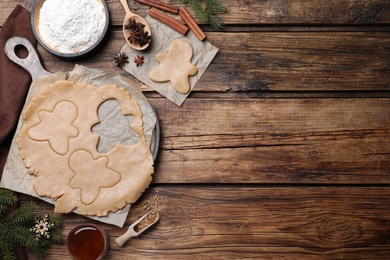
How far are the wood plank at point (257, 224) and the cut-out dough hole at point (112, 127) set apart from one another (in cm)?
20

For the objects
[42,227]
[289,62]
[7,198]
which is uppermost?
[7,198]

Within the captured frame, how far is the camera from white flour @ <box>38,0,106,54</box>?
5.24ft

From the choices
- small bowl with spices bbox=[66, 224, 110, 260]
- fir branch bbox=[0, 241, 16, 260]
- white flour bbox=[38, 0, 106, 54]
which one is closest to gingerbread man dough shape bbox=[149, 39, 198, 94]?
white flour bbox=[38, 0, 106, 54]

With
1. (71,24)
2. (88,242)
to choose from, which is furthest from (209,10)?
(88,242)

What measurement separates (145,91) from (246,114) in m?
0.35

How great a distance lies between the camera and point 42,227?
5.23 feet

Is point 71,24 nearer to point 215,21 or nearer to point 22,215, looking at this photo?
point 215,21

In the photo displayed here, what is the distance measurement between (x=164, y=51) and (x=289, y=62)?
424mm

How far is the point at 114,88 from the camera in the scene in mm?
1628

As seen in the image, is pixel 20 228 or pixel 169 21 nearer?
pixel 20 228

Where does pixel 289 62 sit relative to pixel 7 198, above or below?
below

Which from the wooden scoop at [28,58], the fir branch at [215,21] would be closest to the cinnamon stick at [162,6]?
the fir branch at [215,21]

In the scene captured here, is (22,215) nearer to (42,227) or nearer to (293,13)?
(42,227)

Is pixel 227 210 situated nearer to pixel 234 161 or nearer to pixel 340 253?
pixel 234 161
